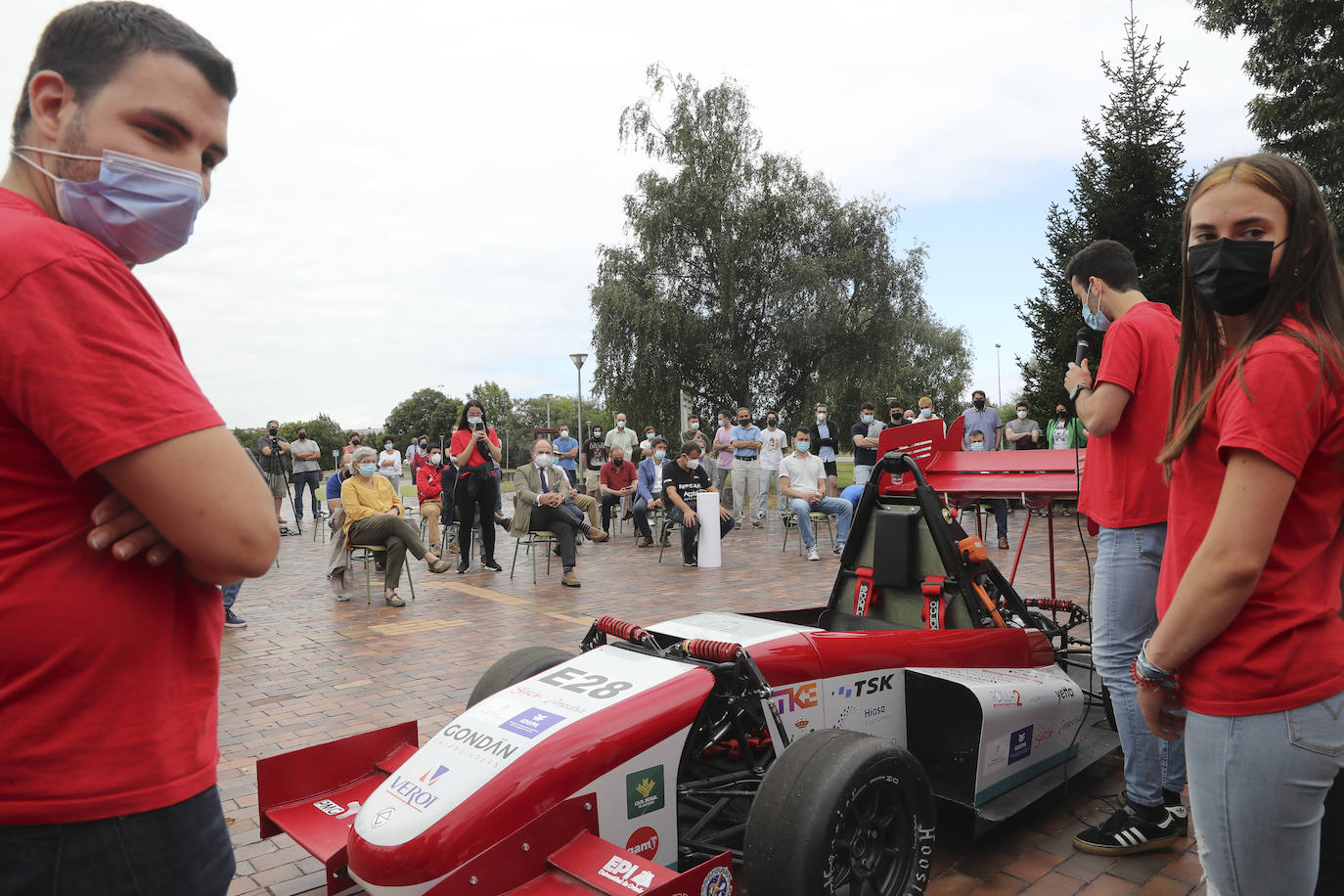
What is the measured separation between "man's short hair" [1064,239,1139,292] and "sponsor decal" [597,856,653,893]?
267cm

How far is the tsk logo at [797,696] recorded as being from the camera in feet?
9.80

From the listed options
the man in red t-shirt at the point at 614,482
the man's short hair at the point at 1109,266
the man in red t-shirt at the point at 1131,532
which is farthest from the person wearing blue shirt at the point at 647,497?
the man in red t-shirt at the point at 1131,532

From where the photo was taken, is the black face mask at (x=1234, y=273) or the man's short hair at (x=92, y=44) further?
the black face mask at (x=1234, y=273)

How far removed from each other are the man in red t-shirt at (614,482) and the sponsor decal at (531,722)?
12.2 meters

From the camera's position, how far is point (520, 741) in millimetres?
2484

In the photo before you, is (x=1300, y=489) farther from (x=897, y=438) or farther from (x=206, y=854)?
(x=897, y=438)

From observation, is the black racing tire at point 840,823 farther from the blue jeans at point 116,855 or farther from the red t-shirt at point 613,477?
the red t-shirt at point 613,477

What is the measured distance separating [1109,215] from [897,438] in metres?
15.7


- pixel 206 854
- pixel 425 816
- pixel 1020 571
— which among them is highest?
pixel 206 854

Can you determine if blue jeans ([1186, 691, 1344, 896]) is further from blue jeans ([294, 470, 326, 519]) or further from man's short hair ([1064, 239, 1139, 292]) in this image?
blue jeans ([294, 470, 326, 519])

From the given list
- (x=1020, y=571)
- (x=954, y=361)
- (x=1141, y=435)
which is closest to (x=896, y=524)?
(x=1141, y=435)

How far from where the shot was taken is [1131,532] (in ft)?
10.0

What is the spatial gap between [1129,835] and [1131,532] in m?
1.16

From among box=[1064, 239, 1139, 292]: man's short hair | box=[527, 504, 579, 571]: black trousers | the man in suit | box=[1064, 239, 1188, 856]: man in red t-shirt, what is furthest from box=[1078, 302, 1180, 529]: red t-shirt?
box=[527, 504, 579, 571]: black trousers
